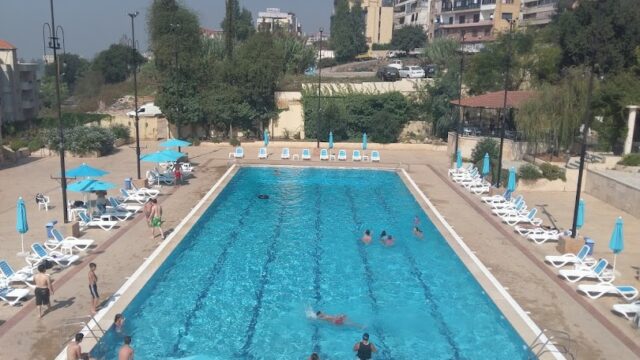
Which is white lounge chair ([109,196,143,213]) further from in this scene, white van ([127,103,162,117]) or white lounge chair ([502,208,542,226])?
white van ([127,103,162,117])

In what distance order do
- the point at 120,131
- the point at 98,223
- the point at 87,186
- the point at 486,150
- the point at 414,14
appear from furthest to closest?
the point at 414,14, the point at 120,131, the point at 486,150, the point at 87,186, the point at 98,223

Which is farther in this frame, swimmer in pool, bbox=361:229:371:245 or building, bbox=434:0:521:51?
building, bbox=434:0:521:51

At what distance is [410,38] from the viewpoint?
9288 centimetres

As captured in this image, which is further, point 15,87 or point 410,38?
point 410,38

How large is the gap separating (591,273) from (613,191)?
9.45m

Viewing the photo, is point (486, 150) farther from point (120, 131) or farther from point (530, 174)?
point (120, 131)

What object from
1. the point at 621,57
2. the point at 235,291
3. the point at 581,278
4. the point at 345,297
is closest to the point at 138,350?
the point at 235,291

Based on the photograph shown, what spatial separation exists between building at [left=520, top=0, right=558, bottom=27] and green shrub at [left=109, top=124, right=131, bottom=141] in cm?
5941

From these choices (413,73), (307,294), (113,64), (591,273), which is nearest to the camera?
(591,273)

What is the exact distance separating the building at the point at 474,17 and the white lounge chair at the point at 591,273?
69.4m

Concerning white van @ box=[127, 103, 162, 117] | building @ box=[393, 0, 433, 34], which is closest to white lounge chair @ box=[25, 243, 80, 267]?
white van @ box=[127, 103, 162, 117]

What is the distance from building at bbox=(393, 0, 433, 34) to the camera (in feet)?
338

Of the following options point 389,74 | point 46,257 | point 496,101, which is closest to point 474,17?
point 389,74

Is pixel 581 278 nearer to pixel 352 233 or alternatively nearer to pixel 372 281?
pixel 372 281
